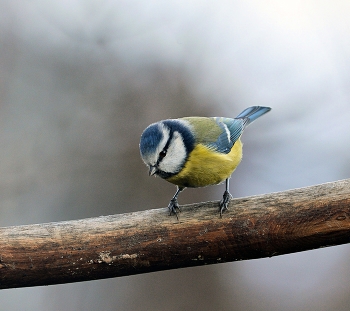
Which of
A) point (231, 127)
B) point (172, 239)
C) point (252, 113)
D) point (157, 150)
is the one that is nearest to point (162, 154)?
point (157, 150)

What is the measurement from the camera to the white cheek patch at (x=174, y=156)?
4.53 feet

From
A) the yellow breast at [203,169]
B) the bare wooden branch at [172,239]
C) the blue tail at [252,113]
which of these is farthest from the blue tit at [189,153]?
the blue tail at [252,113]

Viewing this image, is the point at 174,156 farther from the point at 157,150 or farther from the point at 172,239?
the point at 172,239

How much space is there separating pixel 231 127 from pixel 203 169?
0.34 metres

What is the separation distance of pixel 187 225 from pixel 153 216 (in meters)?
0.11

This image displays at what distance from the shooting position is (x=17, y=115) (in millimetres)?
2344

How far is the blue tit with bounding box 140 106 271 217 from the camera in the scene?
53.0 inches

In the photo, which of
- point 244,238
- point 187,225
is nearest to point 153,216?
point 187,225

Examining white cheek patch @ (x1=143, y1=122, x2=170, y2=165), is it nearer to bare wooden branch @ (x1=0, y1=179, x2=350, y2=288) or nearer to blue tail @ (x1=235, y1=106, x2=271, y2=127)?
bare wooden branch @ (x1=0, y1=179, x2=350, y2=288)

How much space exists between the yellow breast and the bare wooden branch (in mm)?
185

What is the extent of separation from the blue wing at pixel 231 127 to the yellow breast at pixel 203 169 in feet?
0.14

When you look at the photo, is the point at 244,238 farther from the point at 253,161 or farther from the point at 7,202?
the point at 7,202

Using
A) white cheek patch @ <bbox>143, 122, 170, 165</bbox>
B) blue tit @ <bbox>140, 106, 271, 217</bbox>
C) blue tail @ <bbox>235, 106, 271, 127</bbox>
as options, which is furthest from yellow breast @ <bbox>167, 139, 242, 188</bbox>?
blue tail @ <bbox>235, 106, 271, 127</bbox>

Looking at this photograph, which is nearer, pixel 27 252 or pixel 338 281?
pixel 27 252
